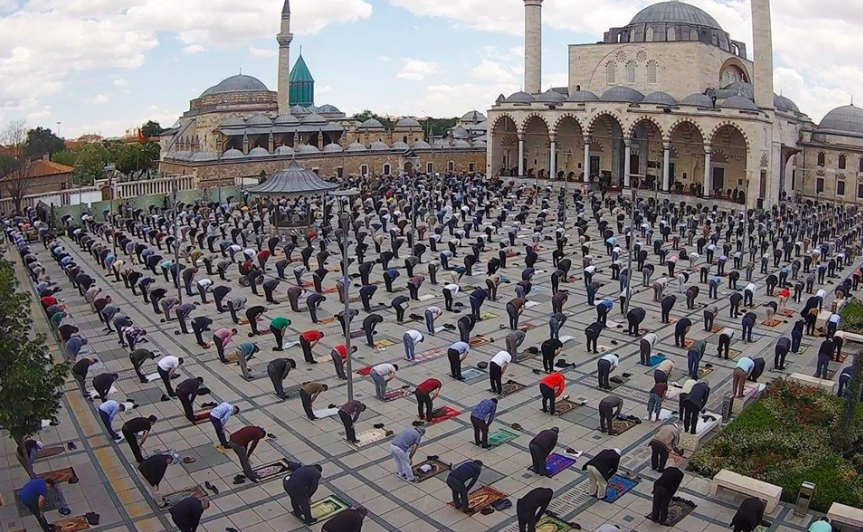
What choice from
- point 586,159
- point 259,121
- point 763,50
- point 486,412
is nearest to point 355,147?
point 259,121

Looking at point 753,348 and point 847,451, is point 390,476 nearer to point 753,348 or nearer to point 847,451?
point 847,451

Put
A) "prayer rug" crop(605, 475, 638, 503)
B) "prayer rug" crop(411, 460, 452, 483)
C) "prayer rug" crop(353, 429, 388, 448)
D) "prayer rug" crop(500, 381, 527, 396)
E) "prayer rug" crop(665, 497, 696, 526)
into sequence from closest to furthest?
1. "prayer rug" crop(665, 497, 696, 526)
2. "prayer rug" crop(605, 475, 638, 503)
3. "prayer rug" crop(411, 460, 452, 483)
4. "prayer rug" crop(353, 429, 388, 448)
5. "prayer rug" crop(500, 381, 527, 396)

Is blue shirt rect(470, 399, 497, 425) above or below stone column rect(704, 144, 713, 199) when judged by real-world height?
below

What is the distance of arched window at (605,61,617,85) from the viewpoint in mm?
53219

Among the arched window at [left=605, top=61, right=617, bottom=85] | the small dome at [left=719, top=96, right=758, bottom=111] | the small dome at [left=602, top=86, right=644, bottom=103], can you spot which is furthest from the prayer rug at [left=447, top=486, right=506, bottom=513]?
the arched window at [left=605, top=61, right=617, bottom=85]

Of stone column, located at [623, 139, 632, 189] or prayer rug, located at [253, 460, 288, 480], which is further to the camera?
stone column, located at [623, 139, 632, 189]

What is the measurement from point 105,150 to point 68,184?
419 inches

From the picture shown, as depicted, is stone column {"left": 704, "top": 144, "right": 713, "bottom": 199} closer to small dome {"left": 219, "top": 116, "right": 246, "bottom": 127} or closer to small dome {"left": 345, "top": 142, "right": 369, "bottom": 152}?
small dome {"left": 345, "top": 142, "right": 369, "bottom": 152}

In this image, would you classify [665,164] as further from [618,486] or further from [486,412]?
[618,486]

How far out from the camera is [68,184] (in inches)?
2101

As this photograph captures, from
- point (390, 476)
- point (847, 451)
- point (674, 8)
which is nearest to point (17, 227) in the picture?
point (390, 476)

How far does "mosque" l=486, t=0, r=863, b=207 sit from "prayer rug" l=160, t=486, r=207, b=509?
113 feet

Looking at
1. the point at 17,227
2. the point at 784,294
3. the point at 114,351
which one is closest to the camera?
the point at 114,351

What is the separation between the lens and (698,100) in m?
46.8
